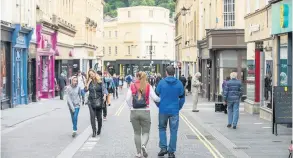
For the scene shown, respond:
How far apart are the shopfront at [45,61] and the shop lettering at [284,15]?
2015 cm

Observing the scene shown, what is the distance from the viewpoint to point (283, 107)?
1594 cm

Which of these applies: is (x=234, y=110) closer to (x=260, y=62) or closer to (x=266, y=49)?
(x=266, y=49)

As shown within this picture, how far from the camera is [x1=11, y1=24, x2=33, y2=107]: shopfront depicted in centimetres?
3011

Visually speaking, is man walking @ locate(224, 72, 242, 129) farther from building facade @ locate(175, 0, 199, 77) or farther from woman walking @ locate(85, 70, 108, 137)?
building facade @ locate(175, 0, 199, 77)

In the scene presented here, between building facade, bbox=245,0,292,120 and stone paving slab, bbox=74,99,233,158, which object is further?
building facade, bbox=245,0,292,120

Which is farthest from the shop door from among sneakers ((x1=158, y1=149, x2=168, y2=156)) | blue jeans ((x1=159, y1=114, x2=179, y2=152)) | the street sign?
blue jeans ((x1=159, y1=114, x2=179, y2=152))

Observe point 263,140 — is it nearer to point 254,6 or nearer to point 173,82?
point 173,82

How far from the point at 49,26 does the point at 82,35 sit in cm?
1961

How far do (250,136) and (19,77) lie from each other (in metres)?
17.8

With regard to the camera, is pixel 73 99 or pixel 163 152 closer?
pixel 163 152

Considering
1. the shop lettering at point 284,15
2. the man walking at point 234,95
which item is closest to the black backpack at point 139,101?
the man walking at point 234,95

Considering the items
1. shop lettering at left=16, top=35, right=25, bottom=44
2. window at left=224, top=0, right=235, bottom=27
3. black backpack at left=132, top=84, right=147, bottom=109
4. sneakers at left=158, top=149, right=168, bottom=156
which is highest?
window at left=224, top=0, right=235, bottom=27

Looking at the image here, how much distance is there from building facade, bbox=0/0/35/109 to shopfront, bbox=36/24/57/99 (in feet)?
10.5

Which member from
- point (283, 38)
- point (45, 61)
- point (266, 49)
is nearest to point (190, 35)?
point (45, 61)
